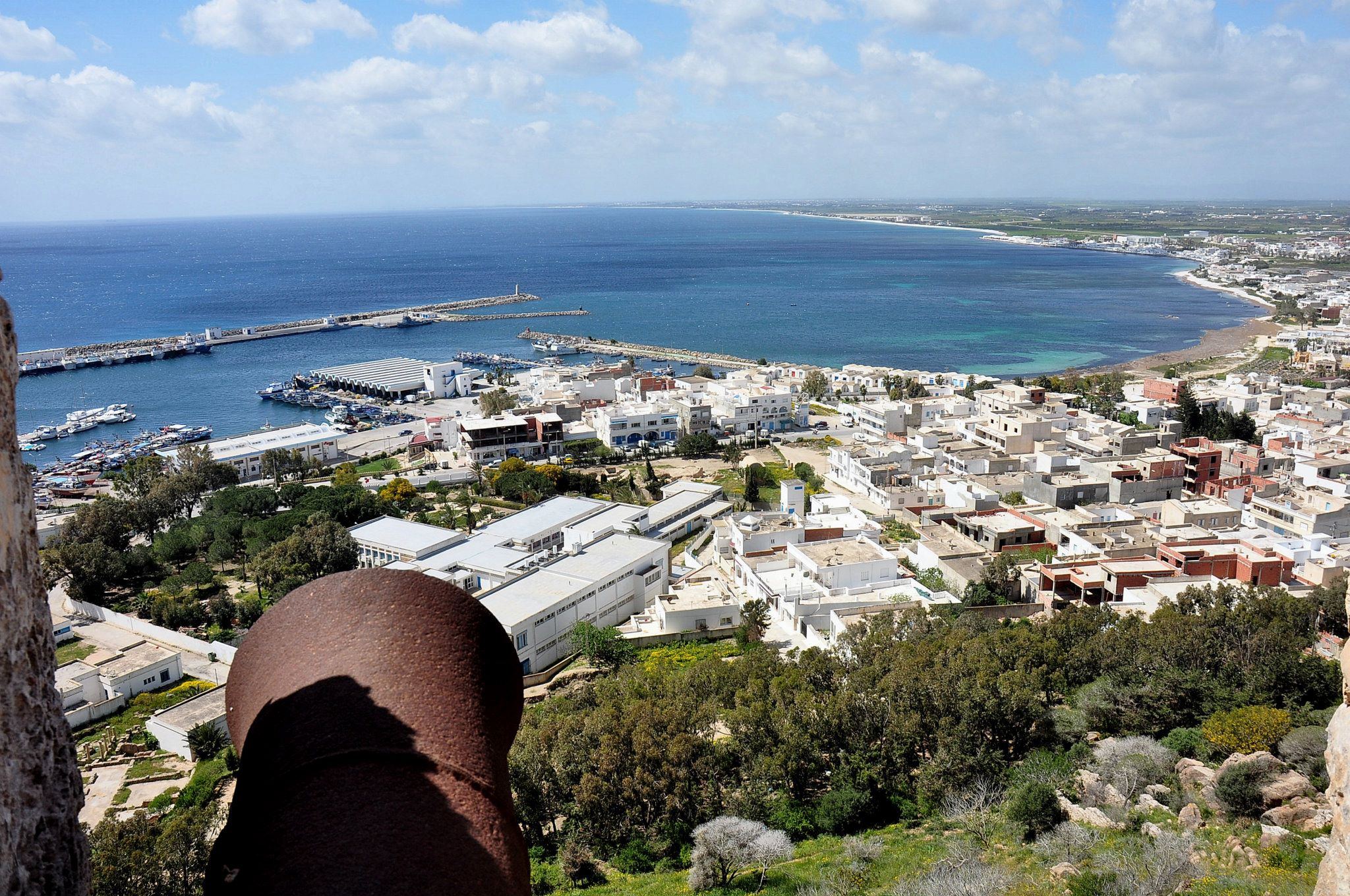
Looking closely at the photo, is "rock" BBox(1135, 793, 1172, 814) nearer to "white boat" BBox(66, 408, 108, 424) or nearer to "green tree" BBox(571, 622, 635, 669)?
"green tree" BBox(571, 622, 635, 669)

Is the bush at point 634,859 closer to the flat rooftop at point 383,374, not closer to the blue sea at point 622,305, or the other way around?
the blue sea at point 622,305

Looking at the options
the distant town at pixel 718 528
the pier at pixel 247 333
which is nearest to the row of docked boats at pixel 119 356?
the pier at pixel 247 333

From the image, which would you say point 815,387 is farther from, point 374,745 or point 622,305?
point 374,745

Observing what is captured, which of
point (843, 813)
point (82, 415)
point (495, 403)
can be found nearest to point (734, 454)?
point (495, 403)

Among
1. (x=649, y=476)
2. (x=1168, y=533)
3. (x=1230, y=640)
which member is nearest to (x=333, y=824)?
(x=1230, y=640)

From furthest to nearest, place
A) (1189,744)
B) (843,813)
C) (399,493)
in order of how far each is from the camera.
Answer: (399,493) → (1189,744) → (843,813)

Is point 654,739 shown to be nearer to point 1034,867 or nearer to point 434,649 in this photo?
point 1034,867
